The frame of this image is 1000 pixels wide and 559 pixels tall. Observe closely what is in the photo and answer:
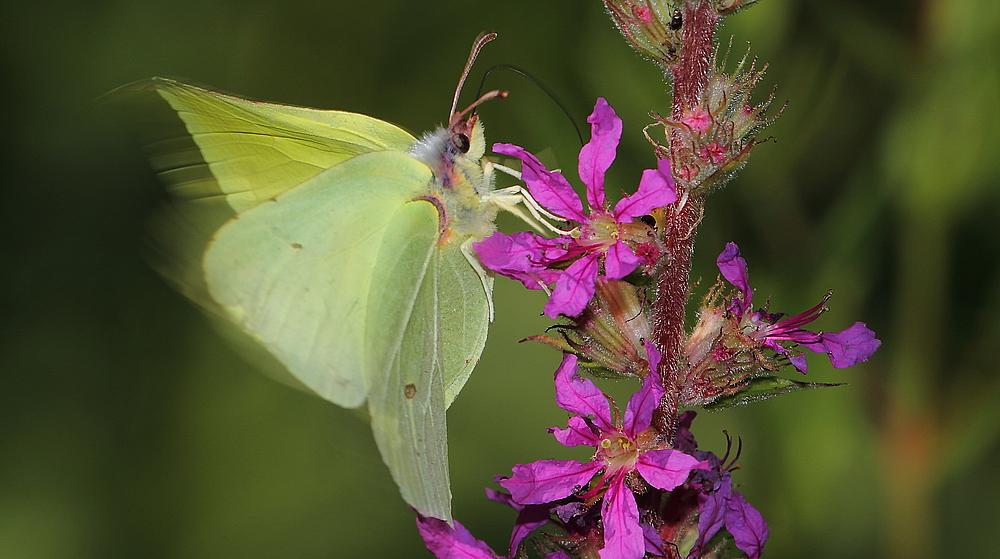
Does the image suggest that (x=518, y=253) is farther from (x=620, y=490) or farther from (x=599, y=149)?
(x=620, y=490)

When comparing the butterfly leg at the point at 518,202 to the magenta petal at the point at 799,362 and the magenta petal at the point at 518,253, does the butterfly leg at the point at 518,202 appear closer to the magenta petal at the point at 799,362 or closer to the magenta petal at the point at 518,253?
the magenta petal at the point at 518,253

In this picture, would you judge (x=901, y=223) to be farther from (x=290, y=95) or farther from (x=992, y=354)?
(x=290, y=95)

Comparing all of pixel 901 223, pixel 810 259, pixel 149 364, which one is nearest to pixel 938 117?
pixel 901 223

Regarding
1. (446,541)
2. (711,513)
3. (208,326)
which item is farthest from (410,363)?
(208,326)

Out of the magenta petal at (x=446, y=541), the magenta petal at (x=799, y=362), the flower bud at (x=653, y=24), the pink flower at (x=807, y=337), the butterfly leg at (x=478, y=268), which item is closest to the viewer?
the flower bud at (x=653, y=24)

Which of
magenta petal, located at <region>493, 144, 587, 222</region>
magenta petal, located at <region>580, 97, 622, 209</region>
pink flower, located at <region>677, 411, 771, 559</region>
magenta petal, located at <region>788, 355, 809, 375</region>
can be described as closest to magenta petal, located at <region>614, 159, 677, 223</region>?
magenta petal, located at <region>580, 97, 622, 209</region>

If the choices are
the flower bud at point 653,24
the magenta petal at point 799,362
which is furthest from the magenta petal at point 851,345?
the flower bud at point 653,24
